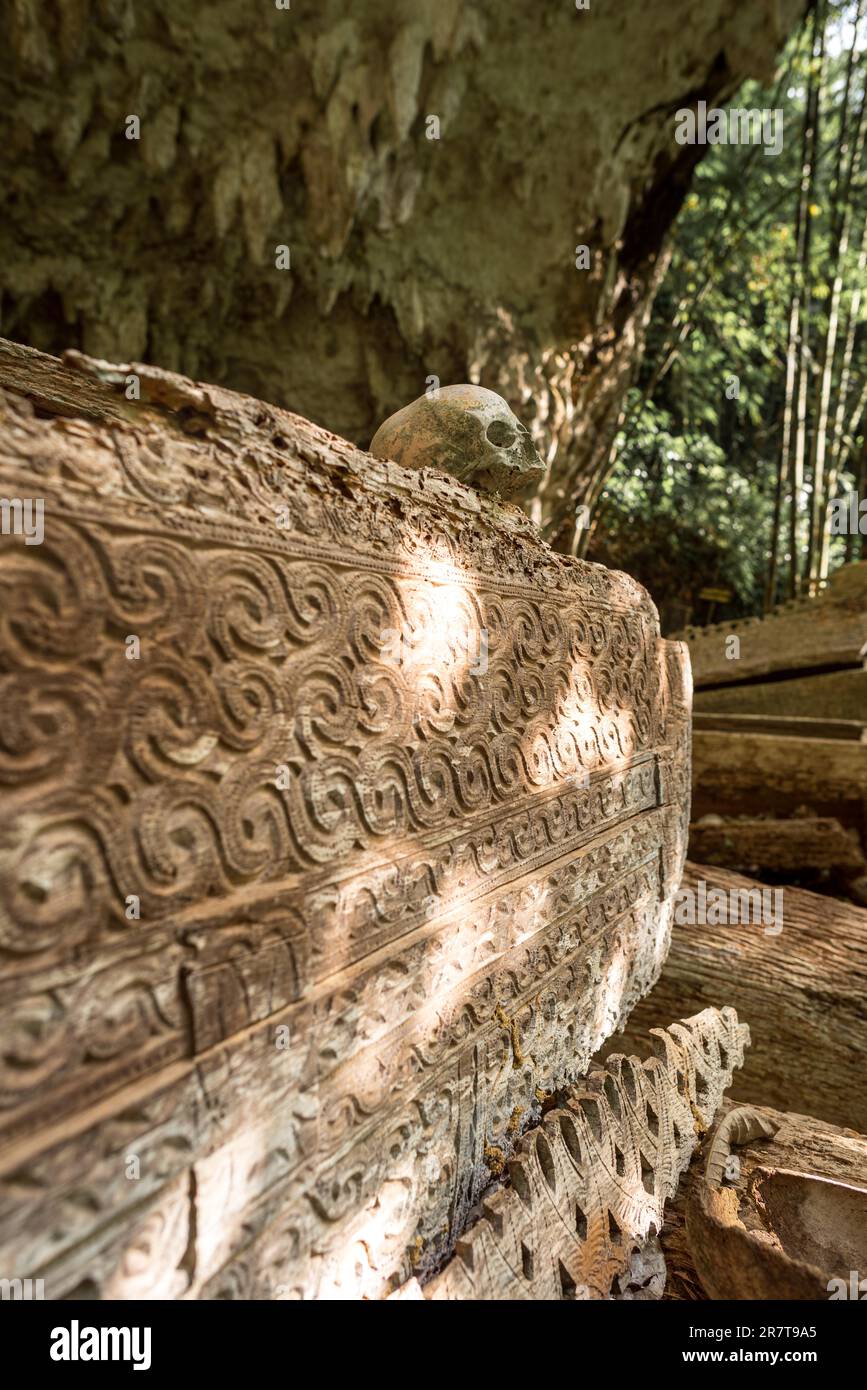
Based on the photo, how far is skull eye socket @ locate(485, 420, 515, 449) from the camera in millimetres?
2049

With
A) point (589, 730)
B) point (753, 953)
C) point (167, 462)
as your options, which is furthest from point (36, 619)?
point (753, 953)

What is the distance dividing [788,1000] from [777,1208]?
3.58ft

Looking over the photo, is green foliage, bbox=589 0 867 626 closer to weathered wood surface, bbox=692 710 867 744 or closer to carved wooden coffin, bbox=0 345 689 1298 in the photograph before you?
weathered wood surface, bbox=692 710 867 744

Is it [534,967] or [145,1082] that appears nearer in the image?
[145,1082]

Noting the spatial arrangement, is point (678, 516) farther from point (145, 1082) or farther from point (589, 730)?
point (145, 1082)

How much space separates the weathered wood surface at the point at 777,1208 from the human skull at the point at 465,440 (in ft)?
6.30

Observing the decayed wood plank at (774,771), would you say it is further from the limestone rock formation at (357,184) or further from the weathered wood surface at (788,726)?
the limestone rock formation at (357,184)

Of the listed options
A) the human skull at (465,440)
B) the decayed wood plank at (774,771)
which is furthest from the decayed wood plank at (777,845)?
the human skull at (465,440)

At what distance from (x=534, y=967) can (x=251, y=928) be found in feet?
3.18

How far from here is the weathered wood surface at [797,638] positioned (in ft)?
17.0

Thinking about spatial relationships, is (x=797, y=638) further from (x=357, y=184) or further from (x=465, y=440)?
(x=357, y=184)

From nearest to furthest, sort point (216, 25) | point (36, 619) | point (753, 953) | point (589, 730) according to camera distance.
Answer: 1. point (36, 619)
2. point (589, 730)
3. point (753, 953)
4. point (216, 25)

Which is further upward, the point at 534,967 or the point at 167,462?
the point at 167,462
